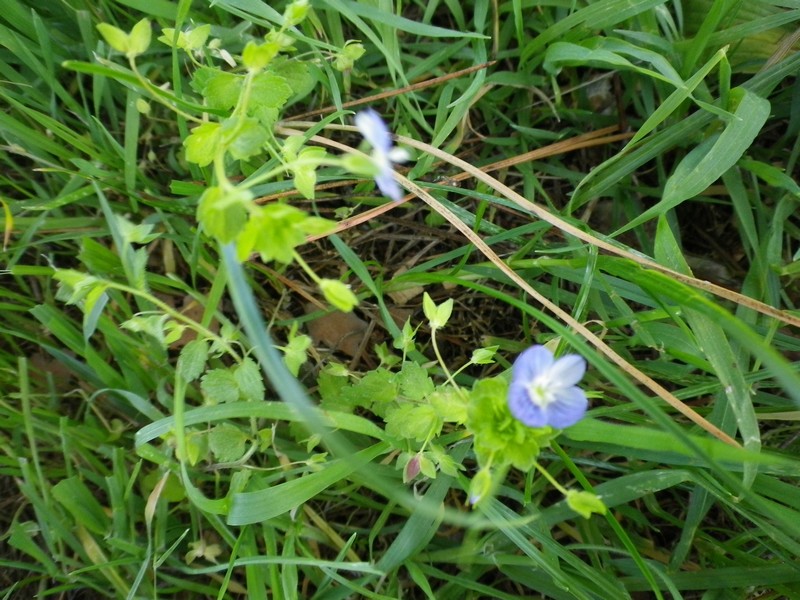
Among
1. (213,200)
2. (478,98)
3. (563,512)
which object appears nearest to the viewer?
(213,200)

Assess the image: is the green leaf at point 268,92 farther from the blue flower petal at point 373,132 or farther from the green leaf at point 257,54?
the blue flower petal at point 373,132

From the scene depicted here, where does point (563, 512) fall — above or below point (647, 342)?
below

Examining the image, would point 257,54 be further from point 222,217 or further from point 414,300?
point 414,300

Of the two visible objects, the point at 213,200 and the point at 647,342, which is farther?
the point at 647,342

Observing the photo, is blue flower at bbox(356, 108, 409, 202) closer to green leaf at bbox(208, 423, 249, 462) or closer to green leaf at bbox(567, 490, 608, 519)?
green leaf at bbox(567, 490, 608, 519)

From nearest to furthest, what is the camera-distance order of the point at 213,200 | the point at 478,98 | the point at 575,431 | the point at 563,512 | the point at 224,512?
1. the point at 213,200
2. the point at 575,431
3. the point at 224,512
4. the point at 563,512
5. the point at 478,98

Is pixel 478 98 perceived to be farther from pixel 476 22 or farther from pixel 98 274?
pixel 98 274

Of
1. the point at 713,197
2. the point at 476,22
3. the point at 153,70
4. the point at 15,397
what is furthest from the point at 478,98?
the point at 15,397

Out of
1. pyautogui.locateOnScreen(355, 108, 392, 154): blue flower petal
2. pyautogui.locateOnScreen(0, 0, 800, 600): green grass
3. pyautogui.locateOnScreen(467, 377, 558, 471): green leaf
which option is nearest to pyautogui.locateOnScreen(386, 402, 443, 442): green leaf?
pyautogui.locateOnScreen(0, 0, 800, 600): green grass
